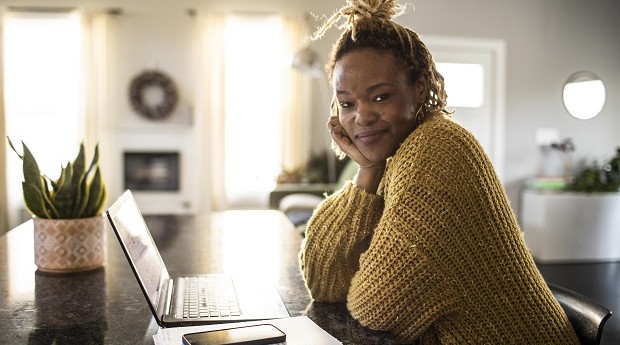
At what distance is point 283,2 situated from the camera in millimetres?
5531

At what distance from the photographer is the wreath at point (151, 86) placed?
541cm

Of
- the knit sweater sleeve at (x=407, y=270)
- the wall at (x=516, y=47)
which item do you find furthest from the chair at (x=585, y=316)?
the wall at (x=516, y=47)

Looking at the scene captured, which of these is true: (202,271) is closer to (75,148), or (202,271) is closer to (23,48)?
(75,148)

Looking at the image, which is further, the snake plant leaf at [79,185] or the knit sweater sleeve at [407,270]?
the snake plant leaf at [79,185]

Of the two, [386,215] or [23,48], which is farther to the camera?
[23,48]

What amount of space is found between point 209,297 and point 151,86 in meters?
4.82

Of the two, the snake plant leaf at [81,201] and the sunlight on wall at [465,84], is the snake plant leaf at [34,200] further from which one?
the sunlight on wall at [465,84]

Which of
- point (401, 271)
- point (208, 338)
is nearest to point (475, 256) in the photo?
point (401, 271)

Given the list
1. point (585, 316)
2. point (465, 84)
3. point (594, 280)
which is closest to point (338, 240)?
point (585, 316)

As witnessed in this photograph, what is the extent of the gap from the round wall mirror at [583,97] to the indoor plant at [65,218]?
560 centimetres

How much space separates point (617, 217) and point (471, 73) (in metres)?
2.04

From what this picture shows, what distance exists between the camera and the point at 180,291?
1.09 metres

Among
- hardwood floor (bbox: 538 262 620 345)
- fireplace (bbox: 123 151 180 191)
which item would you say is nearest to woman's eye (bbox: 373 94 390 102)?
hardwood floor (bbox: 538 262 620 345)

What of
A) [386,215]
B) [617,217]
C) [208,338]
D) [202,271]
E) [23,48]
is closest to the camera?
[208,338]
